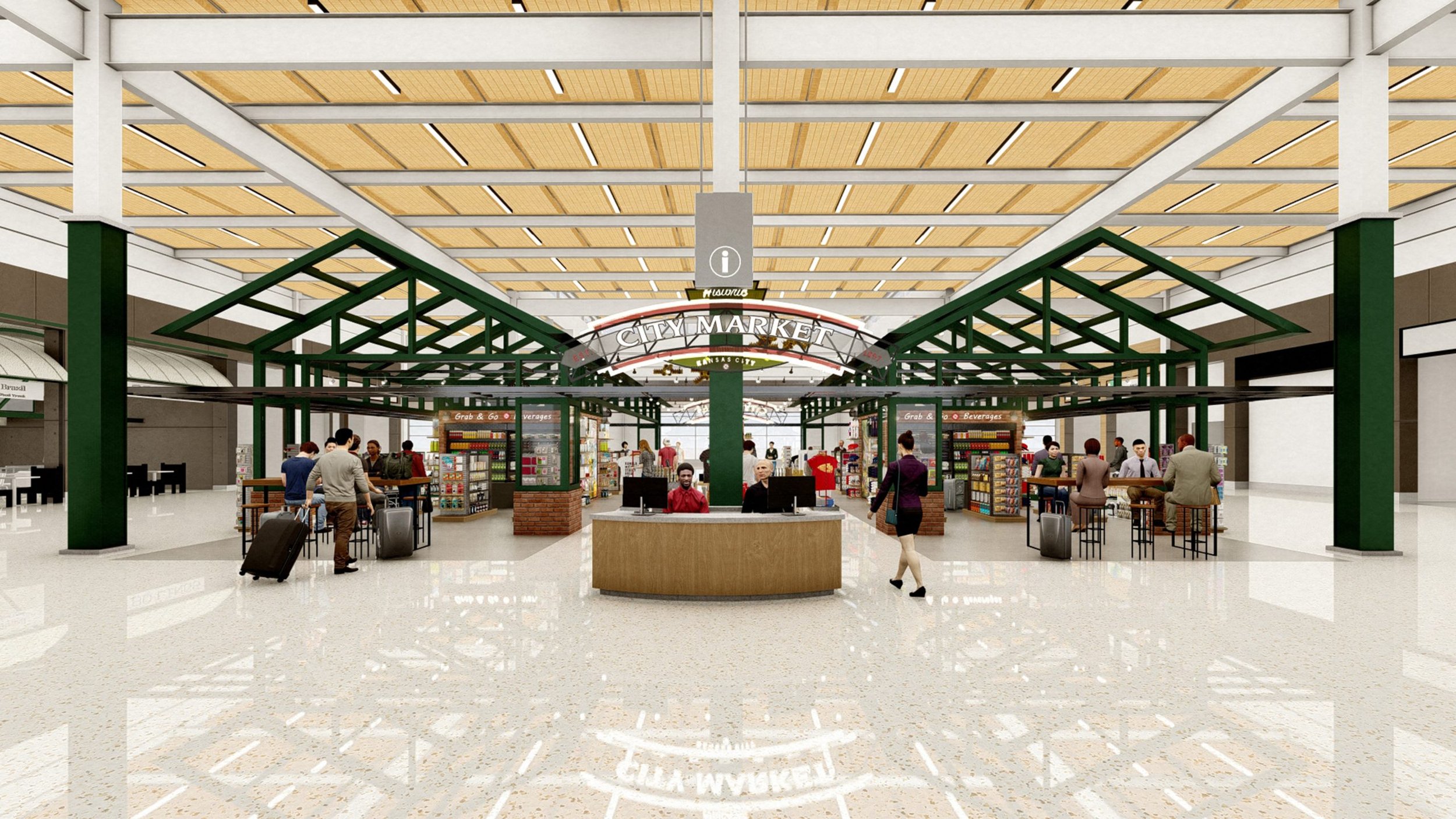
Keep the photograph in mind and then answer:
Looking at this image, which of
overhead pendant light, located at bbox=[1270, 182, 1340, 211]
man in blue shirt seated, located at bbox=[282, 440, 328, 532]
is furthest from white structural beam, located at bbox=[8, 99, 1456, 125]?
man in blue shirt seated, located at bbox=[282, 440, 328, 532]

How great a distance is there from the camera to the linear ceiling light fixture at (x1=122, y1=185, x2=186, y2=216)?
12578 mm

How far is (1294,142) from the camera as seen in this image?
10.7 m

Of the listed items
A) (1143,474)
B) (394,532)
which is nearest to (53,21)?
(394,532)

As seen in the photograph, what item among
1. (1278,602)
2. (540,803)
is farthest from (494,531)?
(1278,602)

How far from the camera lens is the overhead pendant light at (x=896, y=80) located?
29.2 feet

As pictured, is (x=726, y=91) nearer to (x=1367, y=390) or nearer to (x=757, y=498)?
(x=757, y=498)

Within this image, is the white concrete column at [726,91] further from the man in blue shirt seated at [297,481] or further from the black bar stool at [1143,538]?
the black bar stool at [1143,538]

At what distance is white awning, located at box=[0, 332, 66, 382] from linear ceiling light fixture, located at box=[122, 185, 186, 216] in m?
4.15

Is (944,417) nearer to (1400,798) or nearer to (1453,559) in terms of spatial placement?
(1453,559)

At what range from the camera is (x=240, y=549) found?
9.37 meters

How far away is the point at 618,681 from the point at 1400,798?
365cm

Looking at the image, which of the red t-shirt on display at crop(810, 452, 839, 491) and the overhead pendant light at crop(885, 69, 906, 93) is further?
the red t-shirt on display at crop(810, 452, 839, 491)

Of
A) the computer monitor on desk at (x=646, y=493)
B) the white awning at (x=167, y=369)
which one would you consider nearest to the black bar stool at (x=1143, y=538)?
the computer monitor on desk at (x=646, y=493)

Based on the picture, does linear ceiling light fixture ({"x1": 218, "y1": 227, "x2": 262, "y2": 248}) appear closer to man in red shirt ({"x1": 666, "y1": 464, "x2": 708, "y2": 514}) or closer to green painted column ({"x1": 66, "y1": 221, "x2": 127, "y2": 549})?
green painted column ({"x1": 66, "y1": 221, "x2": 127, "y2": 549})
